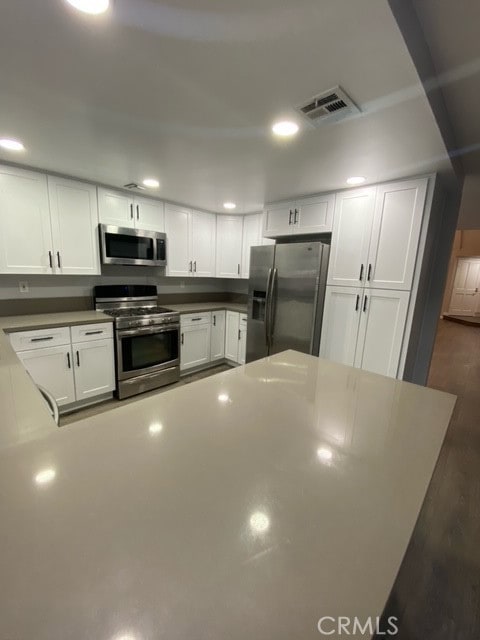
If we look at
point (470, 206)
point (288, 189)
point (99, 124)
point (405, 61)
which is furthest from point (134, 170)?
point (470, 206)

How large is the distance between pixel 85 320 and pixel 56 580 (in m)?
2.57

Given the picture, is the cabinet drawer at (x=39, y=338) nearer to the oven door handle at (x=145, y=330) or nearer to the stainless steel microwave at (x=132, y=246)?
the oven door handle at (x=145, y=330)

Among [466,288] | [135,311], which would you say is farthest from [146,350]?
[466,288]

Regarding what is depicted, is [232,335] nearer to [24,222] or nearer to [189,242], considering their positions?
[189,242]

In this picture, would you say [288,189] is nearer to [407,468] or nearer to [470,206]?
[470,206]

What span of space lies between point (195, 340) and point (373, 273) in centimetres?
226

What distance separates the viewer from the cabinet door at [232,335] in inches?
152

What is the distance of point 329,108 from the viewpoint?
1349 millimetres

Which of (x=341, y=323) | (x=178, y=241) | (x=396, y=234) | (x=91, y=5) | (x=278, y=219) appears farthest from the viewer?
(x=178, y=241)

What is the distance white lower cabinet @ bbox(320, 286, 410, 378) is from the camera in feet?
7.77

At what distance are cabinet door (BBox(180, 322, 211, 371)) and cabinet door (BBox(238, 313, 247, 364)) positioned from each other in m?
0.43

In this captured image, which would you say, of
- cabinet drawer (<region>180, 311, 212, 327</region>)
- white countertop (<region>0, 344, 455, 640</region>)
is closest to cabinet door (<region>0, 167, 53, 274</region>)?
cabinet drawer (<region>180, 311, 212, 327</region>)

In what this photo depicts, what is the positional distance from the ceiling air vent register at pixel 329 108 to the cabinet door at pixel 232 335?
8.55 ft

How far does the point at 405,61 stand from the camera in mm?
1040
